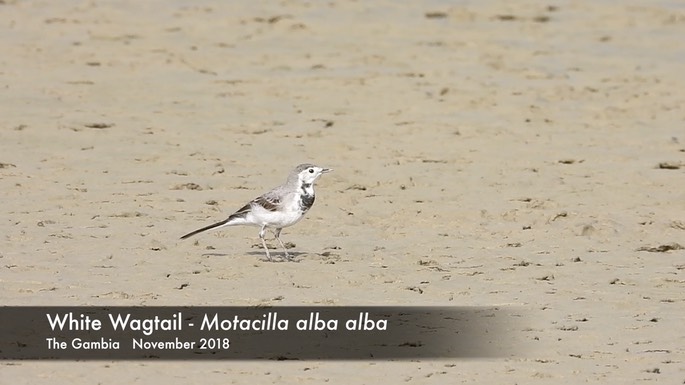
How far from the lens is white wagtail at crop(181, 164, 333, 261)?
11445 mm

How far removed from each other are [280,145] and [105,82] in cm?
289

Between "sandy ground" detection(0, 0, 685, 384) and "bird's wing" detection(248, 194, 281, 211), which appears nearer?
"sandy ground" detection(0, 0, 685, 384)

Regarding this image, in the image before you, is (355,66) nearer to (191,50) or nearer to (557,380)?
(191,50)

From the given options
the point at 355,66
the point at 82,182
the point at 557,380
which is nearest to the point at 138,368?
the point at 557,380

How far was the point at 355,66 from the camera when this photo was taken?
58.2ft
